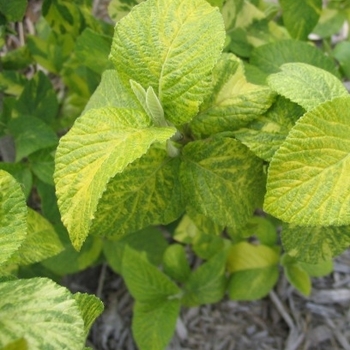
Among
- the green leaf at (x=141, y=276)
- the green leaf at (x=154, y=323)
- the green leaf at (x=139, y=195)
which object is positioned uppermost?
the green leaf at (x=139, y=195)

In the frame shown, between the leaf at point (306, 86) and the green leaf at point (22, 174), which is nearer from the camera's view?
the leaf at point (306, 86)

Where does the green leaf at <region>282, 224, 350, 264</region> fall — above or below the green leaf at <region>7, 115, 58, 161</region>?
below

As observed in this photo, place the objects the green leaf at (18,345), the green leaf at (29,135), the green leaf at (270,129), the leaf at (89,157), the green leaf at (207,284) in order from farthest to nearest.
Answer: the green leaf at (207,284)
the green leaf at (29,135)
the green leaf at (270,129)
the leaf at (89,157)
the green leaf at (18,345)

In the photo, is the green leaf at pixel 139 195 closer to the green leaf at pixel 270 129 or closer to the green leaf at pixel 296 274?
the green leaf at pixel 270 129

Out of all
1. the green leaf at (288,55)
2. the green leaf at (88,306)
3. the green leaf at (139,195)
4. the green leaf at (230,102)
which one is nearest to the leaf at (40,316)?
the green leaf at (88,306)

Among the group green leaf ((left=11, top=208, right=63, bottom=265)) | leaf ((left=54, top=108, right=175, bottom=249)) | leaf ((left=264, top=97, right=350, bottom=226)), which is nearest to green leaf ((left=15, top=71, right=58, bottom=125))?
green leaf ((left=11, top=208, right=63, bottom=265))

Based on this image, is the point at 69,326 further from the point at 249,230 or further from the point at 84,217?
the point at 249,230

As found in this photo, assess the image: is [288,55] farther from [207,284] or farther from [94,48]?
[207,284]

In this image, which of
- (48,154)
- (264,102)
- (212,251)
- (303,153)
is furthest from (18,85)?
(303,153)

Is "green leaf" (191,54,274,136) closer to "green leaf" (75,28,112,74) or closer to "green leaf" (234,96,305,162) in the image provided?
"green leaf" (234,96,305,162)
